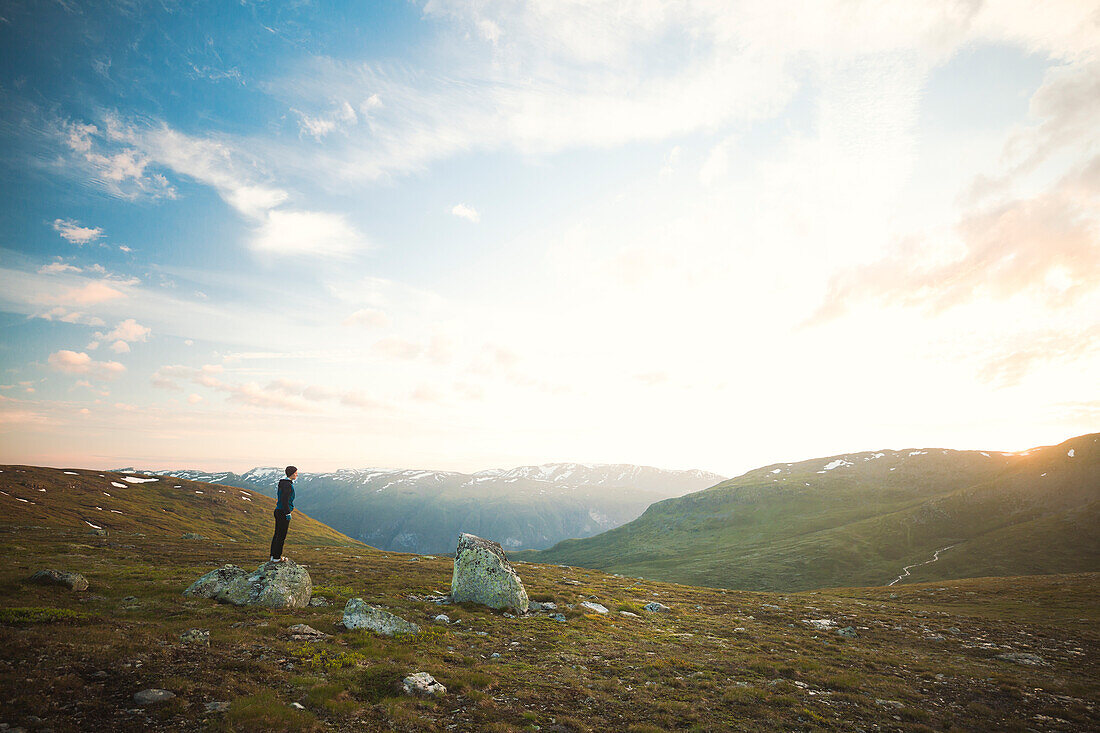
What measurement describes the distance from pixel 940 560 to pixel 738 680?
582ft

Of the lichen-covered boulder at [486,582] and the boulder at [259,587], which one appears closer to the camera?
the boulder at [259,587]

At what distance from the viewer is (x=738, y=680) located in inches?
814

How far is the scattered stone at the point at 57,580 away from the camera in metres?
21.4

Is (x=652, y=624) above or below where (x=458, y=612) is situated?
below

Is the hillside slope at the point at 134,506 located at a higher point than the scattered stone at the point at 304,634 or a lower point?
lower

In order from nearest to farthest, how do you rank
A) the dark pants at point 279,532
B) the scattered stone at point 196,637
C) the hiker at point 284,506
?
the scattered stone at point 196,637
the hiker at point 284,506
the dark pants at point 279,532

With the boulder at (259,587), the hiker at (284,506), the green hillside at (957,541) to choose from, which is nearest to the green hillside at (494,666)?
the boulder at (259,587)

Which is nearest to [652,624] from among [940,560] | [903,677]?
[903,677]

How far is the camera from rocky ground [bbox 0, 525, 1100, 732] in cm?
1162

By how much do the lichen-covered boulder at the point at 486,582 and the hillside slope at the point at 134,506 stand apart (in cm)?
8115

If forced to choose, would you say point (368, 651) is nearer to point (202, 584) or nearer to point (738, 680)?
point (202, 584)

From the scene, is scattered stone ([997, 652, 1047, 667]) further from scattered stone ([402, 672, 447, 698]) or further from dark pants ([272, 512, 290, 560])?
dark pants ([272, 512, 290, 560])

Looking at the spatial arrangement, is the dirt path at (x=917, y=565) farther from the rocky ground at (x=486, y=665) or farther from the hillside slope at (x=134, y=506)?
the hillside slope at (x=134, y=506)

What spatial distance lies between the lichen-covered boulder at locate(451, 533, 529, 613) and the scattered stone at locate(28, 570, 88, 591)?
20984 millimetres
